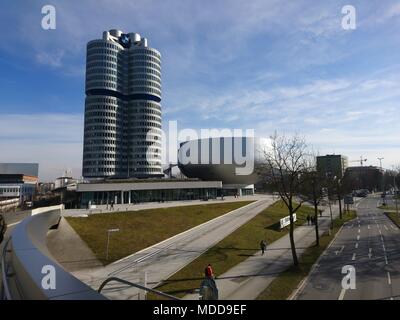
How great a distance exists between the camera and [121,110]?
150250mm

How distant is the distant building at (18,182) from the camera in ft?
391

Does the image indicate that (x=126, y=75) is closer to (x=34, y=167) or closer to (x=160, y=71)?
(x=160, y=71)

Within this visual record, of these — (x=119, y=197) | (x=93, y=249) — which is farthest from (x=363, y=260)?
(x=119, y=197)

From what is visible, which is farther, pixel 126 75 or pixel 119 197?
pixel 126 75

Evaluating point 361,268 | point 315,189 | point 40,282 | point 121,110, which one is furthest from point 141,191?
point 121,110

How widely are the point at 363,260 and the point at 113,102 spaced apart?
5216 inches

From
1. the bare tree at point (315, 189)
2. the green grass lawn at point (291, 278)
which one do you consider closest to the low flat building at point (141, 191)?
the bare tree at point (315, 189)

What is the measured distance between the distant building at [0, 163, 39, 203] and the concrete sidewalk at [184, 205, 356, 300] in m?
91.3

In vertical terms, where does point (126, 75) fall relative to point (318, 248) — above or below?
above

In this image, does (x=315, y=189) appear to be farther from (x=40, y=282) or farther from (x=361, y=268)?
(x=40, y=282)

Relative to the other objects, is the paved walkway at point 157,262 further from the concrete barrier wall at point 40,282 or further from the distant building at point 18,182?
the distant building at point 18,182

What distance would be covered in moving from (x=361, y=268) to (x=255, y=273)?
827 cm

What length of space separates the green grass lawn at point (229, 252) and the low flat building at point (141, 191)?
26389 mm

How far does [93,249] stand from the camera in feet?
93.8
